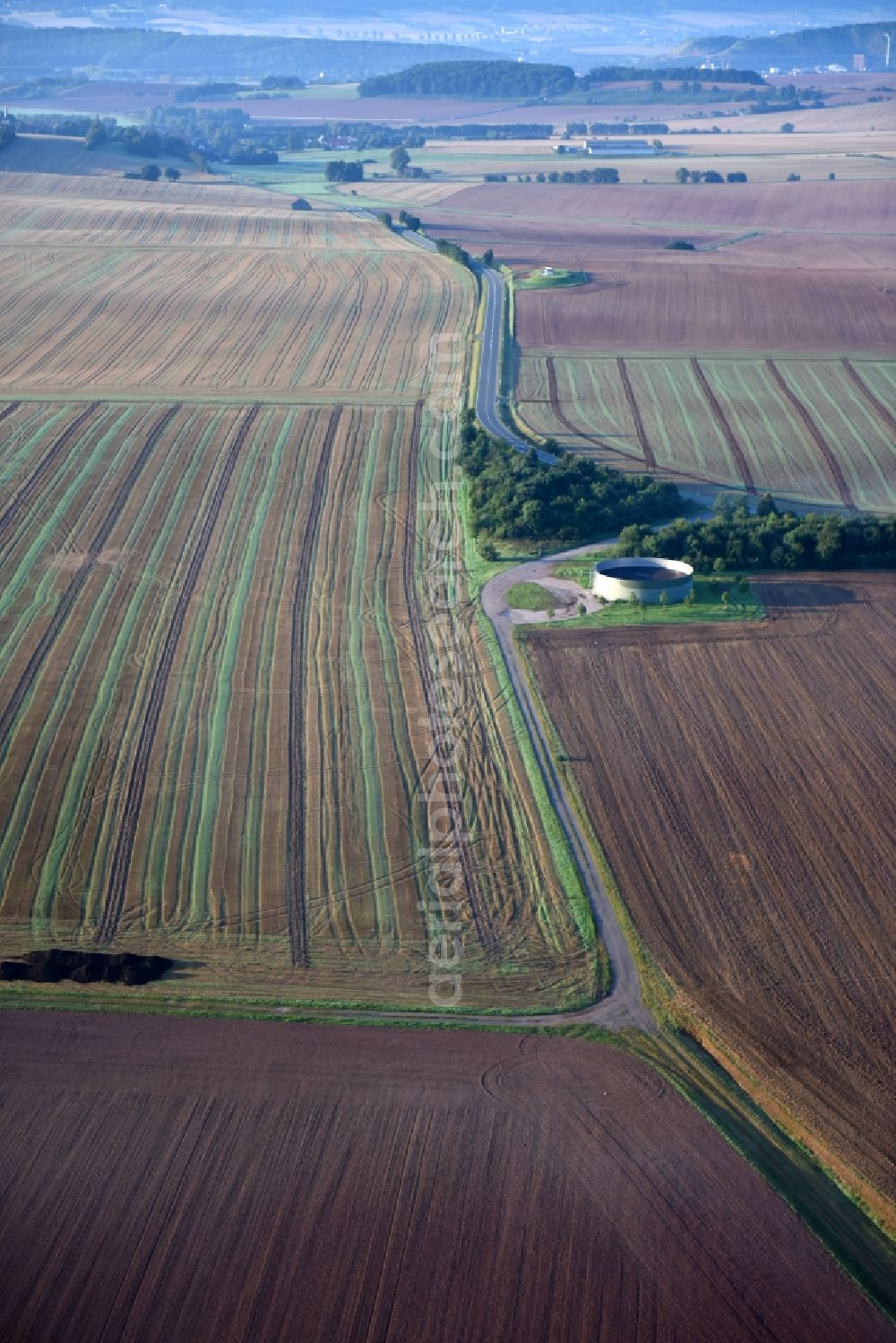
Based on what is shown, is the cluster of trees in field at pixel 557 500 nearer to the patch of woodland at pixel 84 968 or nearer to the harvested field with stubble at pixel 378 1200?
the patch of woodland at pixel 84 968

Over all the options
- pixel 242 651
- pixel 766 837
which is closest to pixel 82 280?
pixel 242 651

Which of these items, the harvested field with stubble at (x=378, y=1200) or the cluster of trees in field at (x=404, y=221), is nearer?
the harvested field with stubble at (x=378, y=1200)

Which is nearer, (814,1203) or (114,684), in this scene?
(814,1203)

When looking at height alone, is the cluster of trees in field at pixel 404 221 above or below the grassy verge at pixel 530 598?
above

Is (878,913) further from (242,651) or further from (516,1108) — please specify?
(242,651)

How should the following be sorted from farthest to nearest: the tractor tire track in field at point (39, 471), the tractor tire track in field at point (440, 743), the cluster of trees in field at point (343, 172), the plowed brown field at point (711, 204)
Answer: the cluster of trees in field at point (343, 172) < the plowed brown field at point (711, 204) < the tractor tire track in field at point (39, 471) < the tractor tire track in field at point (440, 743)

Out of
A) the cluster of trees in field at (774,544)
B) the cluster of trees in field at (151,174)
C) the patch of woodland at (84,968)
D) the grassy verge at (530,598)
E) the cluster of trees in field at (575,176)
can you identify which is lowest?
the patch of woodland at (84,968)

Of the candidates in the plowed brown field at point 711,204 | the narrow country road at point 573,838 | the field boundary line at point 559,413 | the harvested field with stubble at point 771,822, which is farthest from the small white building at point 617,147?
the harvested field with stubble at point 771,822
